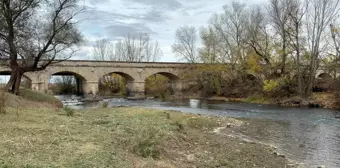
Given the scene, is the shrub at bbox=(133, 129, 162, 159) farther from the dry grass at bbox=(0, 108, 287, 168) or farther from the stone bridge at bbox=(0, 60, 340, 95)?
the stone bridge at bbox=(0, 60, 340, 95)

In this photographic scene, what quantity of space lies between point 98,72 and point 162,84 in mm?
17475

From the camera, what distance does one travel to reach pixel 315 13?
36.3 m

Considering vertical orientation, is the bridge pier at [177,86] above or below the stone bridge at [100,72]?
below

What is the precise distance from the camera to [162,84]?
69625 millimetres

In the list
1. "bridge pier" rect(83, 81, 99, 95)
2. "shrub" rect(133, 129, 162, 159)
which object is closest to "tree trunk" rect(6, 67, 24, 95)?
"shrub" rect(133, 129, 162, 159)

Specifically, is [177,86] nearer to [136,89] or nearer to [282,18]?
[136,89]

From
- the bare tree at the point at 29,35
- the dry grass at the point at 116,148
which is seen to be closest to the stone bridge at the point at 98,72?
the bare tree at the point at 29,35

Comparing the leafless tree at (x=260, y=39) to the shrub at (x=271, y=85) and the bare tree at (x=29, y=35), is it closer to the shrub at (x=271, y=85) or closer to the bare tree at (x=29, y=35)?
the shrub at (x=271, y=85)

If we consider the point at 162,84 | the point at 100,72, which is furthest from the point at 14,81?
the point at 162,84

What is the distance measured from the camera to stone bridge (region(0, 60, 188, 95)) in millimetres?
49906

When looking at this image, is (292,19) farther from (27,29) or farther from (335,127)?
(27,29)

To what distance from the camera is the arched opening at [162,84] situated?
63.4m

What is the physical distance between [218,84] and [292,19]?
16.6 metres

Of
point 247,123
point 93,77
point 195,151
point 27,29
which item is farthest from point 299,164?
point 93,77
